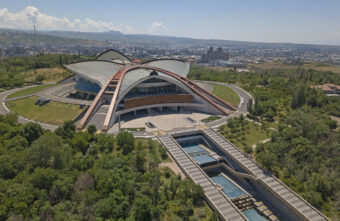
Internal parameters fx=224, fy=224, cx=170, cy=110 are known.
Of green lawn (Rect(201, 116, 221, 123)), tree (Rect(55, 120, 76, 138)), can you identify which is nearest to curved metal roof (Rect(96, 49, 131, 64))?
green lawn (Rect(201, 116, 221, 123))

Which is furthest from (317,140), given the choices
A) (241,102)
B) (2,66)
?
(2,66)

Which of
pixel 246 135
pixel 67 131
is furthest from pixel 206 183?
pixel 67 131

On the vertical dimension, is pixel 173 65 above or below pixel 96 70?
above

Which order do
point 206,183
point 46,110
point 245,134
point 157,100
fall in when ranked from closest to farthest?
1. point 206,183
2. point 245,134
3. point 46,110
4. point 157,100

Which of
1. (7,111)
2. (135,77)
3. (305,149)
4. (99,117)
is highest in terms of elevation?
(135,77)

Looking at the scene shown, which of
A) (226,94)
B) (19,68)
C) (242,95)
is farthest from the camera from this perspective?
(19,68)

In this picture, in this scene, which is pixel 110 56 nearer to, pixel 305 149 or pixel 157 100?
pixel 157 100

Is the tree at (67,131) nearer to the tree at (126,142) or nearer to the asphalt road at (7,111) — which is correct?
the asphalt road at (7,111)

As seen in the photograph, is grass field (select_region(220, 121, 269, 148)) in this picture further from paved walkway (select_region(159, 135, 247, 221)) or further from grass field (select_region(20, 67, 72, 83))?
grass field (select_region(20, 67, 72, 83))
